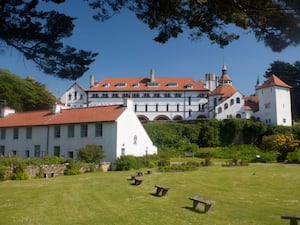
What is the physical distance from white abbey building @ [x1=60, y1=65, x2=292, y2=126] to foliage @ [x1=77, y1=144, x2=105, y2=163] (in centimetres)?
3721

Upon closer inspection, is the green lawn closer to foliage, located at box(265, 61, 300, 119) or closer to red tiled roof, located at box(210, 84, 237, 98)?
red tiled roof, located at box(210, 84, 237, 98)

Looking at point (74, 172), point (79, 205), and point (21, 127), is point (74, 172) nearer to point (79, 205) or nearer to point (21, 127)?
point (79, 205)

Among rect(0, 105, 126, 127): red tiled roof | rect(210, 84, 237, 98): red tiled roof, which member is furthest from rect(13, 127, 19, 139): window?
rect(210, 84, 237, 98): red tiled roof

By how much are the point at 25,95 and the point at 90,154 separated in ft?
115

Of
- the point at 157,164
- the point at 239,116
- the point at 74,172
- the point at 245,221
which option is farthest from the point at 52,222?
the point at 239,116

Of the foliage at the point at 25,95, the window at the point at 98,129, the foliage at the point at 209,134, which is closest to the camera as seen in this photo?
the window at the point at 98,129

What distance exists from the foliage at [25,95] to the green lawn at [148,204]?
129ft

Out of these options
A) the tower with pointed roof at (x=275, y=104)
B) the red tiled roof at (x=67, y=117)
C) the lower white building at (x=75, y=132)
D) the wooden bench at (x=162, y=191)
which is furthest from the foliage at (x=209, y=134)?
the wooden bench at (x=162, y=191)

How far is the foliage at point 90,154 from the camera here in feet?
93.0

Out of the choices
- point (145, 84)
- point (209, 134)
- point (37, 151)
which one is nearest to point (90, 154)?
point (37, 151)

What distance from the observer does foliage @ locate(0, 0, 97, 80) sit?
30.0ft

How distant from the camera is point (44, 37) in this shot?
31.8ft

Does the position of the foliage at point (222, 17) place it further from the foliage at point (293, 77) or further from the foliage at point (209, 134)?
the foliage at point (293, 77)

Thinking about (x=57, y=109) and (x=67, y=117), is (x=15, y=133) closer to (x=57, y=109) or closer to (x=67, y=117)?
(x=57, y=109)
